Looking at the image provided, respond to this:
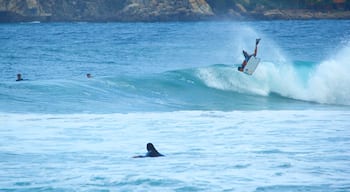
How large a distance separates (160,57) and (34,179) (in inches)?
1187

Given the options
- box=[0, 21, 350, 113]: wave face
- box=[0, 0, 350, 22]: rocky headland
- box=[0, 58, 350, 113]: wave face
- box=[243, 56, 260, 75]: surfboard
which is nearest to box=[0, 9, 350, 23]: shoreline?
box=[0, 0, 350, 22]: rocky headland

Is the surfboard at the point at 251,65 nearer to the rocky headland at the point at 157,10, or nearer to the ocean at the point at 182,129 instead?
the ocean at the point at 182,129

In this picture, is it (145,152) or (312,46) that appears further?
(312,46)

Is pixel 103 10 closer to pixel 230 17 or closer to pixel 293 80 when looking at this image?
pixel 230 17

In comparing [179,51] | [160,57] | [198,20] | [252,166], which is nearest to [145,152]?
[252,166]

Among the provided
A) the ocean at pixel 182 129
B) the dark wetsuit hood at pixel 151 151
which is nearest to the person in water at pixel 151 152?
the dark wetsuit hood at pixel 151 151

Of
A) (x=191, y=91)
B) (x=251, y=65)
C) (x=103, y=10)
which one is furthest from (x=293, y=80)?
(x=103, y=10)

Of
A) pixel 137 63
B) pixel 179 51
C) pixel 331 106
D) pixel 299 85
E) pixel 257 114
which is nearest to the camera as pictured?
pixel 257 114

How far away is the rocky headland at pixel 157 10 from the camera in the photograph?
11369 centimetres

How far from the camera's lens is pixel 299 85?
1075 inches

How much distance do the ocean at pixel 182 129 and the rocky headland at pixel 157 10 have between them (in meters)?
80.4

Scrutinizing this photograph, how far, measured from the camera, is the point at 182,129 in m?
16.8

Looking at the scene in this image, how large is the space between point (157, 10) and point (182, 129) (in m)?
100

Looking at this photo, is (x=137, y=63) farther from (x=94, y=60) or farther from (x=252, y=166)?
(x=252, y=166)
